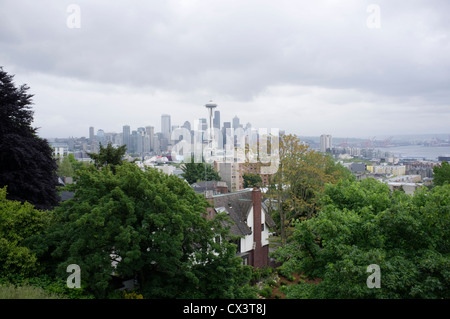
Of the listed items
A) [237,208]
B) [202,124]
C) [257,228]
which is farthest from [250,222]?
[202,124]

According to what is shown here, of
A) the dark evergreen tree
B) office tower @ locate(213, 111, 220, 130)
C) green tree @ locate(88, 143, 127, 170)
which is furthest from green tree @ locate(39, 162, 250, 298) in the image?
office tower @ locate(213, 111, 220, 130)

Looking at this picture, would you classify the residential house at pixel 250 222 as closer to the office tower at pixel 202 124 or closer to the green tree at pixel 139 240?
the green tree at pixel 139 240

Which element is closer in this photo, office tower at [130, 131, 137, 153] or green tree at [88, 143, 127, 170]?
green tree at [88, 143, 127, 170]

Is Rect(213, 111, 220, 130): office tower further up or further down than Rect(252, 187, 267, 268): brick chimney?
further up

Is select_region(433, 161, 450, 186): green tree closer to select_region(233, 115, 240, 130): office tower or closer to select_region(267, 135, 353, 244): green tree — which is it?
select_region(267, 135, 353, 244): green tree
